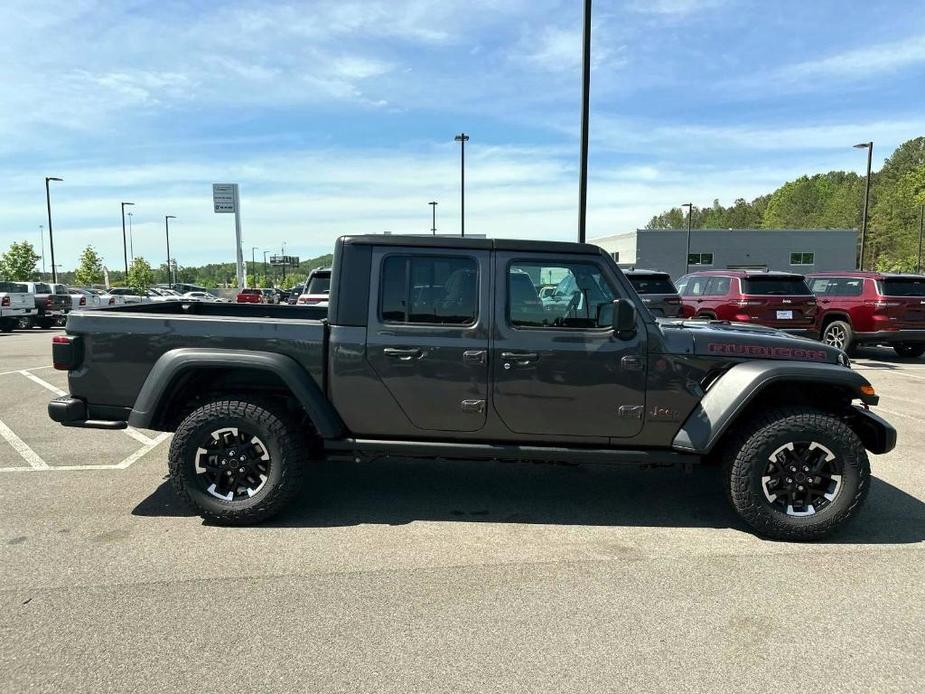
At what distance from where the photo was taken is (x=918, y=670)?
2580 millimetres

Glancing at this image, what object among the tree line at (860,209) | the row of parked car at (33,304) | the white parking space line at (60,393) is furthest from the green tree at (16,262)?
the tree line at (860,209)

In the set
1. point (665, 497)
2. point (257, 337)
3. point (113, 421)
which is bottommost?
point (665, 497)

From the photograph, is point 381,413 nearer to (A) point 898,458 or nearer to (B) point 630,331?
(B) point 630,331

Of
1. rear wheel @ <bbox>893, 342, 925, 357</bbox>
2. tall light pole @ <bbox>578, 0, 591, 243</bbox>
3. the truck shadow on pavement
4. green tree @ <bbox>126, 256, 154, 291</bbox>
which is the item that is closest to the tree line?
rear wheel @ <bbox>893, 342, 925, 357</bbox>

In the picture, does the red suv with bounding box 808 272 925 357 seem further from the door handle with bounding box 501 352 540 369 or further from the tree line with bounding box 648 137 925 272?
the tree line with bounding box 648 137 925 272

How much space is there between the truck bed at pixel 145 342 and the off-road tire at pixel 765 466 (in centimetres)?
272

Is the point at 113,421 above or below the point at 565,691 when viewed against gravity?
above

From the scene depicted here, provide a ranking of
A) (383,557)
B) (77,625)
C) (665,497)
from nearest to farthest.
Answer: (77,625) < (383,557) < (665,497)

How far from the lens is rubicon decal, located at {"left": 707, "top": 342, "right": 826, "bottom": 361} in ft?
12.9

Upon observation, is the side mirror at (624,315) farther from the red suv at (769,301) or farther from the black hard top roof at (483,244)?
the red suv at (769,301)

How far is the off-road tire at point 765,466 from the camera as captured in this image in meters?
3.78

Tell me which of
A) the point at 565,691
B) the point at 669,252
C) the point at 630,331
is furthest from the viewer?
the point at 669,252

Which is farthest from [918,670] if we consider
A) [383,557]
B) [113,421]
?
[113,421]

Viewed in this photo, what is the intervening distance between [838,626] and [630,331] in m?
1.85
